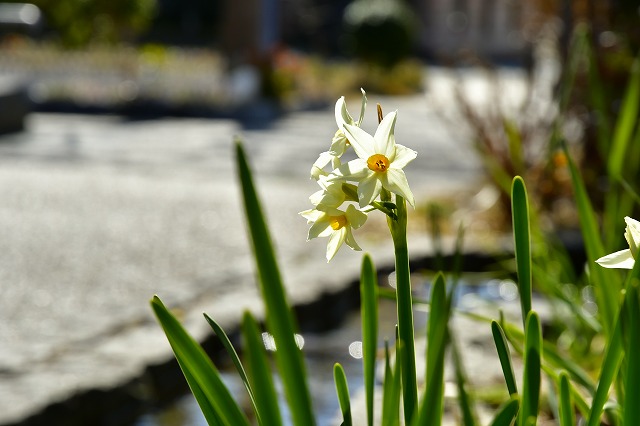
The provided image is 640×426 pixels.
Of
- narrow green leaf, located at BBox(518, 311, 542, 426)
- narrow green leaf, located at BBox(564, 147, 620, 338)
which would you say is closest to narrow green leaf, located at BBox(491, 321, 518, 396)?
narrow green leaf, located at BBox(518, 311, 542, 426)

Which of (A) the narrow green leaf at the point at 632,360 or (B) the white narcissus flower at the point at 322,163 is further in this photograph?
(B) the white narcissus flower at the point at 322,163

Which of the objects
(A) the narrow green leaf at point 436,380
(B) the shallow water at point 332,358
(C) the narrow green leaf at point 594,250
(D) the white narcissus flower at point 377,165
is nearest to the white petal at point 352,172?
(D) the white narcissus flower at point 377,165

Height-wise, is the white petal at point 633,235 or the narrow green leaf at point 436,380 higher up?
the white petal at point 633,235

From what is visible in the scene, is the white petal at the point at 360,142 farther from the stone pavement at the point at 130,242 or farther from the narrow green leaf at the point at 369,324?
the stone pavement at the point at 130,242

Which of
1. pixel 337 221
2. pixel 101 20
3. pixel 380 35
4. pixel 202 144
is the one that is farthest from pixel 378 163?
pixel 380 35

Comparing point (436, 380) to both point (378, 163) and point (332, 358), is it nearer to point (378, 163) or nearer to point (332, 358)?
point (378, 163)

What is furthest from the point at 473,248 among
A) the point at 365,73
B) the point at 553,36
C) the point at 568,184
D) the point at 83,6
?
the point at 365,73
